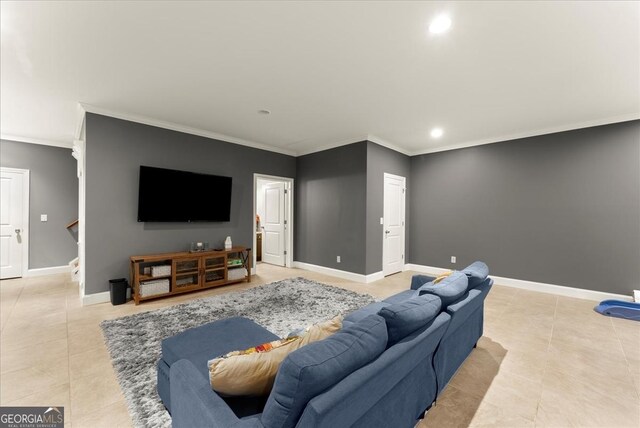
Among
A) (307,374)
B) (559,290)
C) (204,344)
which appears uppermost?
(307,374)

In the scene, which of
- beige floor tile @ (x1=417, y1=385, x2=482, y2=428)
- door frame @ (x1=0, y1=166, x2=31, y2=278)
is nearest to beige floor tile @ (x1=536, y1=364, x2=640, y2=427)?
beige floor tile @ (x1=417, y1=385, x2=482, y2=428)

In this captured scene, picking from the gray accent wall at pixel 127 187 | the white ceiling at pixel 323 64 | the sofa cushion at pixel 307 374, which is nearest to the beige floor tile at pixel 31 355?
the gray accent wall at pixel 127 187

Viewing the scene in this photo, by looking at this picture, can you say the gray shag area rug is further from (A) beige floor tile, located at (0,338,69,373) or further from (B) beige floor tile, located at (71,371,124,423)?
(A) beige floor tile, located at (0,338,69,373)

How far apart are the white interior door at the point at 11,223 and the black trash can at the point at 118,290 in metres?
2.98

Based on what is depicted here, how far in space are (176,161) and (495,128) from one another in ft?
17.2

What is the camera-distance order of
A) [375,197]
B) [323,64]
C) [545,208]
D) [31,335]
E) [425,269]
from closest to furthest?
[323,64] < [31,335] < [545,208] < [375,197] < [425,269]

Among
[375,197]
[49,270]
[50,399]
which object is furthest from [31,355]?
[375,197]

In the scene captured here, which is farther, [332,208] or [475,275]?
[332,208]

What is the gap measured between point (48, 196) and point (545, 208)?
904 cm

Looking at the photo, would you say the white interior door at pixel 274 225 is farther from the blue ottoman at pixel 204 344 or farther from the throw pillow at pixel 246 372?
the throw pillow at pixel 246 372

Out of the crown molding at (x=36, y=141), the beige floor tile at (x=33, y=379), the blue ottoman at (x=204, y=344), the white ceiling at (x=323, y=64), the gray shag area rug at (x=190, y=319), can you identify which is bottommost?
the beige floor tile at (x=33, y=379)

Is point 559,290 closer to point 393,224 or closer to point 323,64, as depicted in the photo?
point 393,224

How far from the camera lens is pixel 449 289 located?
1.88 meters

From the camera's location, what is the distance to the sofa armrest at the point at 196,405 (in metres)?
0.95
